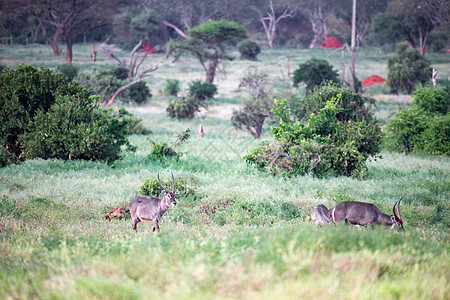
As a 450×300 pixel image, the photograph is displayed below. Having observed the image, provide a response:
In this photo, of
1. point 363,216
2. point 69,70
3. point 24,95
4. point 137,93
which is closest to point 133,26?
point 69,70

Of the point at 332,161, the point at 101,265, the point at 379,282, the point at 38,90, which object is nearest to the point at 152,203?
the point at 101,265

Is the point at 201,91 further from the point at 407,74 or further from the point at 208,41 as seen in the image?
the point at 407,74

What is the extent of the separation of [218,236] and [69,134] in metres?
7.85

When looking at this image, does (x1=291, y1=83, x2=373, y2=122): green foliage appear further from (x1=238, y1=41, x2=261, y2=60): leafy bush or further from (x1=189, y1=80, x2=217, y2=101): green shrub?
(x1=238, y1=41, x2=261, y2=60): leafy bush

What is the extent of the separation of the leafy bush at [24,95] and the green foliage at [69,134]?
1.23 ft

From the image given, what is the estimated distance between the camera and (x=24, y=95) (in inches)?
539

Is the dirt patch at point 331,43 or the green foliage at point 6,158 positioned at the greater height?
the dirt patch at point 331,43

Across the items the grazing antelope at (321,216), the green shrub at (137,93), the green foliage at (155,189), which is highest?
the green shrub at (137,93)

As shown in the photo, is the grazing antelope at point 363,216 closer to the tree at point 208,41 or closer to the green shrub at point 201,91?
the green shrub at point 201,91

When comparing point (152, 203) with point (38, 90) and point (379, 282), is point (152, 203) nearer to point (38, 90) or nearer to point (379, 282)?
point (379, 282)

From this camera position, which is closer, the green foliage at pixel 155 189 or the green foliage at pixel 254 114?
the green foliage at pixel 155 189

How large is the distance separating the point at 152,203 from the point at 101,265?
110 inches

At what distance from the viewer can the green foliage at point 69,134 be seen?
1293 centimetres

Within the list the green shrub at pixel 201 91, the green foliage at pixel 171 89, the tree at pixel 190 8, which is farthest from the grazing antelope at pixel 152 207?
the tree at pixel 190 8
